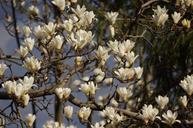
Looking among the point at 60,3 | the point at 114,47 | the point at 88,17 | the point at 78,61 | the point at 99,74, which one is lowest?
the point at 99,74

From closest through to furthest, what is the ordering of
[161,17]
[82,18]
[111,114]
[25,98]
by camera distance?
1. [25,98]
2. [111,114]
3. [82,18]
4. [161,17]

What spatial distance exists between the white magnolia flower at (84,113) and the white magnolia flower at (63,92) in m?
0.14

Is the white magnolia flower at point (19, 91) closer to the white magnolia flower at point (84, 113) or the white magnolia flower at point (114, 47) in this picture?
the white magnolia flower at point (84, 113)

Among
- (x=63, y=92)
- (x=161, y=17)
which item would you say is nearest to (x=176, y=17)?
(x=161, y=17)

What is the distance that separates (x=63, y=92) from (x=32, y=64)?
28 cm

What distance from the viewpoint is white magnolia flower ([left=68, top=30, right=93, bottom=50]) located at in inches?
157

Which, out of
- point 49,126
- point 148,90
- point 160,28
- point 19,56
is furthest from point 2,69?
point 148,90

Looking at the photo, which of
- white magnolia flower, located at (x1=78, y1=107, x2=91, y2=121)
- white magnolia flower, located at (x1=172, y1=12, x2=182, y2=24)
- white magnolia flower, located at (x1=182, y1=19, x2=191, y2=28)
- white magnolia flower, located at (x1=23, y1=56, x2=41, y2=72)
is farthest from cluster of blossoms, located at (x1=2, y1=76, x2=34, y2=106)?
white magnolia flower, located at (x1=182, y1=19, x2=191, y2=28)

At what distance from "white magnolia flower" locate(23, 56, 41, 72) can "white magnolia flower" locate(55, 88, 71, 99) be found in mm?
201

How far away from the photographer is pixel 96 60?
13.6 feet

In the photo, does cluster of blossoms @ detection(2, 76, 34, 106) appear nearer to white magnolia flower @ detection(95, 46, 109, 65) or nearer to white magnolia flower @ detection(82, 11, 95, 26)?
white magnolia flower @ detection(95, 46, 109, 65)

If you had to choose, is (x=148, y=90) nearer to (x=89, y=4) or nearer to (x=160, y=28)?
(x=89, y=4)

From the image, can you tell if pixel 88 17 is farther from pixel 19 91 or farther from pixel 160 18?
pixel 19 91

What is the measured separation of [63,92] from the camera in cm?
385
